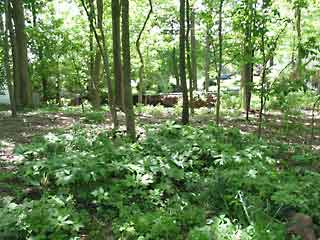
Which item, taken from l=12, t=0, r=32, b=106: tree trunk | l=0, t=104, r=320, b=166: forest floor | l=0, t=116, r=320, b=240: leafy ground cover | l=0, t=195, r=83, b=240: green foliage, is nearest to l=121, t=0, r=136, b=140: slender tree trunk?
l=0, t=116, r=320, b=240: leafy ground cover

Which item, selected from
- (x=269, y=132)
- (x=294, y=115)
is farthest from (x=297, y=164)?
(x=294, y=115)

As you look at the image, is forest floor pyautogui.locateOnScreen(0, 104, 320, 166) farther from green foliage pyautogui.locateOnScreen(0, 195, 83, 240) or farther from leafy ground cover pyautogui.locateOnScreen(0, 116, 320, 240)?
green foliage pyautogui.locateOnScreen(0, 195, 83, 240)

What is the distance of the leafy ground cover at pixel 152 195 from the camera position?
333 cm

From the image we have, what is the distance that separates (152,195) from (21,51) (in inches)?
457

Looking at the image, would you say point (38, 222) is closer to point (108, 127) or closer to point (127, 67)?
point (127, 67)

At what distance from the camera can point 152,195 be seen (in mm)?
4043

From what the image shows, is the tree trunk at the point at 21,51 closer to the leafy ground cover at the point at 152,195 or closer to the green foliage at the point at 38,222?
the leafy ground cover at the point at 152,195

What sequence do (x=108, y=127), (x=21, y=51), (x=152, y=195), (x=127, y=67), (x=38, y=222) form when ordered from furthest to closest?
(x=21, y=51) → (x=108, y=127) → (x=127, y=67) → (x=152, y=195) → (x=38, y=222)

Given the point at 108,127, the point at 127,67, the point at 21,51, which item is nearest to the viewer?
the point at 127,67

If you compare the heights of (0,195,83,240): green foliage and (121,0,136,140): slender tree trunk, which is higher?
(121,0,136,140): slender tree trunk

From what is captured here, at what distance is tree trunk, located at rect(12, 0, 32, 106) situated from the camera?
1366 centimetres

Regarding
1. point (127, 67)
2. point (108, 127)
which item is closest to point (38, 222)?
point (127, 67)

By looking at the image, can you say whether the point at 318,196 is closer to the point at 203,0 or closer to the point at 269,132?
the point at 269,132

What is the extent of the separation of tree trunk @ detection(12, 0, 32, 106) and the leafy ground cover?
9.54 metres
